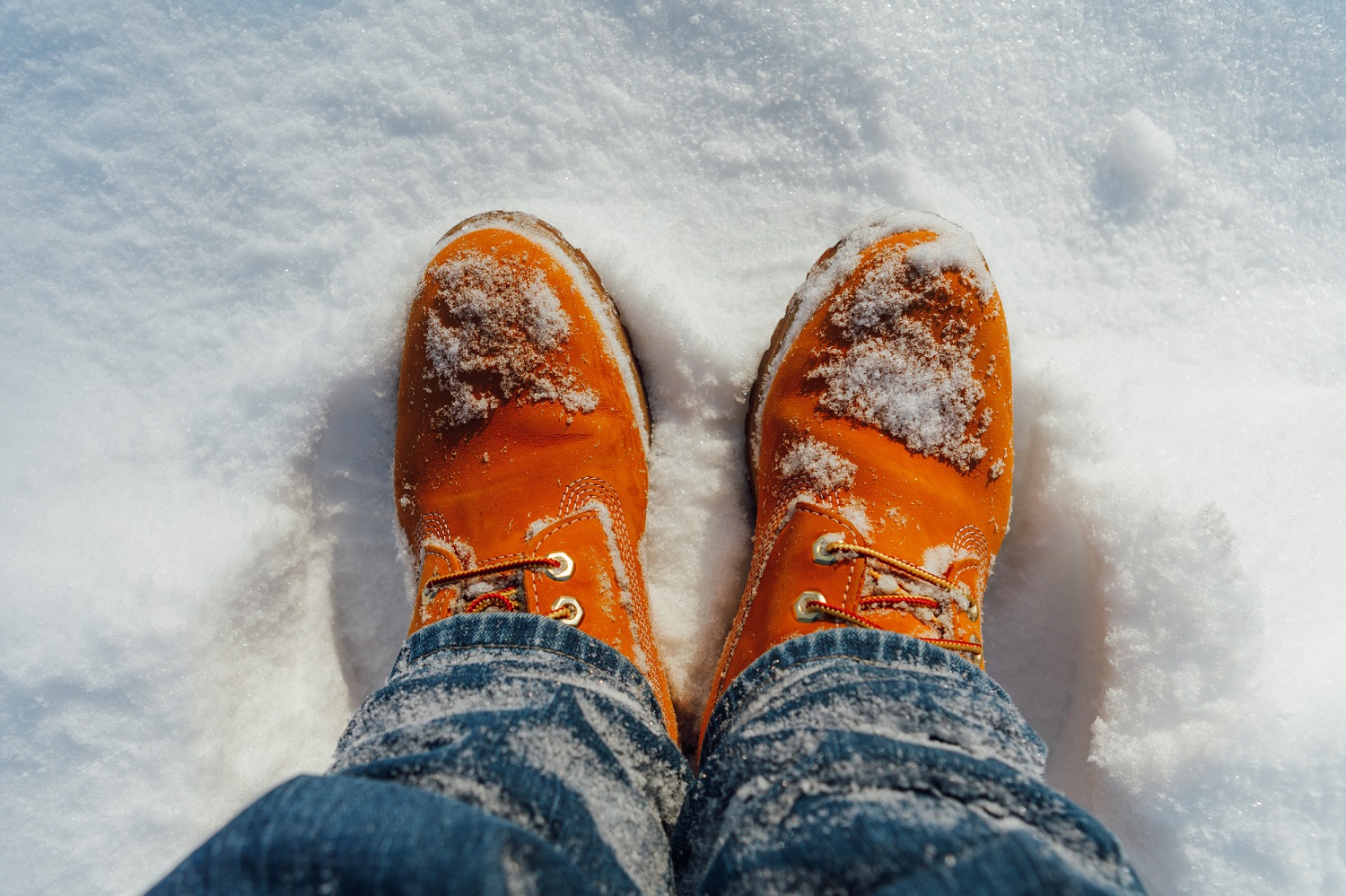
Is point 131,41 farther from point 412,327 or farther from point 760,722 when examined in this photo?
point 760,722

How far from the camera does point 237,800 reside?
0.97 m

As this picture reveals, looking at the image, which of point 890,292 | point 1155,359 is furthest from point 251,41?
point 1155,359

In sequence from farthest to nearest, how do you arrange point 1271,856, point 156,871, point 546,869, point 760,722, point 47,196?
point 47,196 → point 156,871 → point 1271,856 → point 760,722 → point 546,869

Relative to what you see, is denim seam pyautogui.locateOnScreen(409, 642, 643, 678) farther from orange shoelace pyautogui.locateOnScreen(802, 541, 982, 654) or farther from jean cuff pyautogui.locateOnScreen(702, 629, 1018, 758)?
orange shoelace pyautogui.locateOnScreen(802, 541, 982, 654)

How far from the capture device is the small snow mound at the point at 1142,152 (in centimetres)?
104

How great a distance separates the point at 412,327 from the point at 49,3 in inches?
26.5

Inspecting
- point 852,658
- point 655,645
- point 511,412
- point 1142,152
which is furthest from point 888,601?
point 1142,152

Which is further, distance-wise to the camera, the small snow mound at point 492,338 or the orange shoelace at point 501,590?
the small snow mound at point 492,338

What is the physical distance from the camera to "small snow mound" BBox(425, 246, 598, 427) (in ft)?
3.16

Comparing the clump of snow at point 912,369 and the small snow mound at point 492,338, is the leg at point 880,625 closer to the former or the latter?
the clump of snow at point 912,369

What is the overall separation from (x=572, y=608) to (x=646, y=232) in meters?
0.51

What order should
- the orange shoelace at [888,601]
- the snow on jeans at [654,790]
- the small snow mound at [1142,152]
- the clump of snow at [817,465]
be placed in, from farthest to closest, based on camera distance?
the small snow mound at [1142,152] → the clump of snow at [817,465] → the orange shoelace at [888,601] → the snow on jeans at [654,790]

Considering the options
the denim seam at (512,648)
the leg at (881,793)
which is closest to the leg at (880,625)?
the leg at (881,793)

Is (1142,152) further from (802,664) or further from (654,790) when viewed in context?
(654,790)
